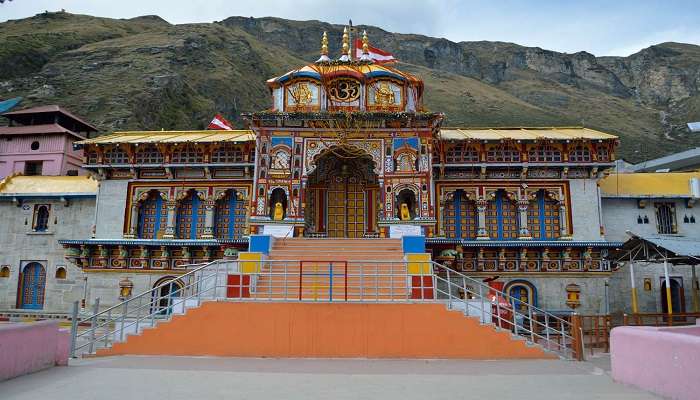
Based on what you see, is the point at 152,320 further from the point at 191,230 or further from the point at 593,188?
the point at 593,188

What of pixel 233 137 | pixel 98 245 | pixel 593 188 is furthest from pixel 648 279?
pixel 98 245

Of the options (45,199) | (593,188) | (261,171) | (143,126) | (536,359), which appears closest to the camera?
(536,359)

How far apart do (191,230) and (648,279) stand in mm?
21025

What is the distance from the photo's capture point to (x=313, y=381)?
29.5 feet

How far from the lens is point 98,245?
77.3 feet

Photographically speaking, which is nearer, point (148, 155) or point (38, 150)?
point (148, 155)

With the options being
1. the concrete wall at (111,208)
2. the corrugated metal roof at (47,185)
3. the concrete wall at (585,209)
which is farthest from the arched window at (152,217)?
the concrete wall at (585,209)

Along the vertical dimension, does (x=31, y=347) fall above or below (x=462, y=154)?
below

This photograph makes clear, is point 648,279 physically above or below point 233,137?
below

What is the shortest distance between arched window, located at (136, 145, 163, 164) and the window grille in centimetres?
2341

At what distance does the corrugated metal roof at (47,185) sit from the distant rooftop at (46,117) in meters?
15.0

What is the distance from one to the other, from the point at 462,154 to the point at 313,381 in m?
16.9

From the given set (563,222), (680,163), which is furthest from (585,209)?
(680,163)

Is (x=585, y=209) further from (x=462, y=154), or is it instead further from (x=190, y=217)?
(x=190, y=217)
